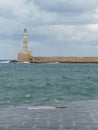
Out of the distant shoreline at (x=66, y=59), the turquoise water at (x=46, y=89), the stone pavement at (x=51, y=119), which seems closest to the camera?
the stone pavement at (x=51, y=119)

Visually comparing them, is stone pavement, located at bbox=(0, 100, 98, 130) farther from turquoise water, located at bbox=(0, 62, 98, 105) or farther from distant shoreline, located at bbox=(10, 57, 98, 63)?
distant shoreline, located at bbox=(10, 57, 98, 63)

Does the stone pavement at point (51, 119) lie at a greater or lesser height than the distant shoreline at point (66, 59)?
greater

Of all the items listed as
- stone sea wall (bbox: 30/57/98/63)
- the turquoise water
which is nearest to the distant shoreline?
stone sea wall (bbox: 30/57/98/63)

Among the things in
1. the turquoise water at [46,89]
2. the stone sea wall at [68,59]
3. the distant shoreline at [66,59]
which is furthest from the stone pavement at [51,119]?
the stone sea wall at [68,59]

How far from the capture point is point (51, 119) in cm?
926

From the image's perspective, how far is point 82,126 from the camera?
8.31m

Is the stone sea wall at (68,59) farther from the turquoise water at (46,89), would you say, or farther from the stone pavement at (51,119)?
the stone pavement at (51,119)

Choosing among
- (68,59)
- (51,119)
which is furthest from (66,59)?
(51,119)

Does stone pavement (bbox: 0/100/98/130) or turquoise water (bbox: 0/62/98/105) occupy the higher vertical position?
stone pavement (bbox: 0/100/98/130)

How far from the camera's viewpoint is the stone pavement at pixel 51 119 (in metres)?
8.22

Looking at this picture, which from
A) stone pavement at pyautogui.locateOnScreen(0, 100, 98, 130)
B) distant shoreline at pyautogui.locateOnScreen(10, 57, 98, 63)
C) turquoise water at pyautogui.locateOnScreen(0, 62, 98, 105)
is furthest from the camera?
distant shoreline at pyautogui.locateOnScreen(10, 57, 98, 63)

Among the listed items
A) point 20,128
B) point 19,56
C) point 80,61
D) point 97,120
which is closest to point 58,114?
point 97,120

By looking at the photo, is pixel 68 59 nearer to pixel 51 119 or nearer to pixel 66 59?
pixel 66 59

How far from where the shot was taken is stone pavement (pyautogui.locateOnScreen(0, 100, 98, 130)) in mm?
8223
